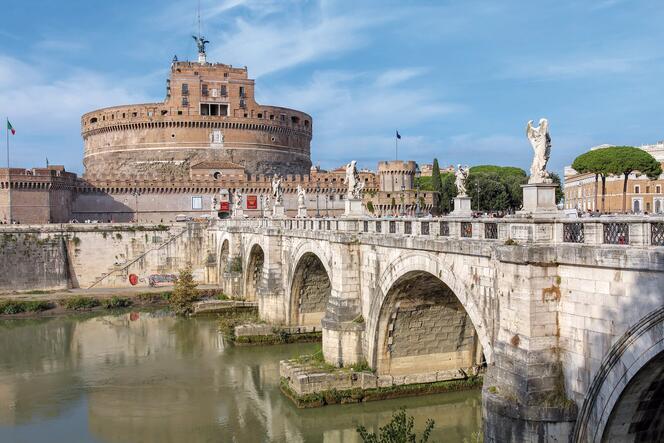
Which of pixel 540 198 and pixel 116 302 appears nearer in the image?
pixel 540 198

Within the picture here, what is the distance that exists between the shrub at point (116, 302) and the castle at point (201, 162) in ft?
60.2

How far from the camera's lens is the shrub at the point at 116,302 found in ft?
136

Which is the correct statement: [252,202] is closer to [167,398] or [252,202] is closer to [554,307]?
[167,398]

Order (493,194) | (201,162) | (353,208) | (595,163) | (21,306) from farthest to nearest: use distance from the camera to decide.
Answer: (201,162)
(493,194)
(595,163)
(21,306)
(353,208)

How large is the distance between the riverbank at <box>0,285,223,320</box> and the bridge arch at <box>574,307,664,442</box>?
112 feet

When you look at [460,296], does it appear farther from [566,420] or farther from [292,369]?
[292,369]

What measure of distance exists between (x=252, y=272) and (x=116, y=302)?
970 cm

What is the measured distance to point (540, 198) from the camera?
39.2 ft

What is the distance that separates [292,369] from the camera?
22.0m

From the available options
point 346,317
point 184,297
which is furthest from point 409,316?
point 184,297

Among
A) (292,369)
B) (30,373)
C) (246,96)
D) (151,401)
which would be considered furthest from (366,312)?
(246,96)

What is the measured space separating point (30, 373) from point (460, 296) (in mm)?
20119

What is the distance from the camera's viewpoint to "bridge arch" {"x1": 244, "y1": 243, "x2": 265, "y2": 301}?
126 feet

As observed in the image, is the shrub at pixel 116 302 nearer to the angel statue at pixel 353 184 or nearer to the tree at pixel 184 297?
the tree at pixel 184 297
